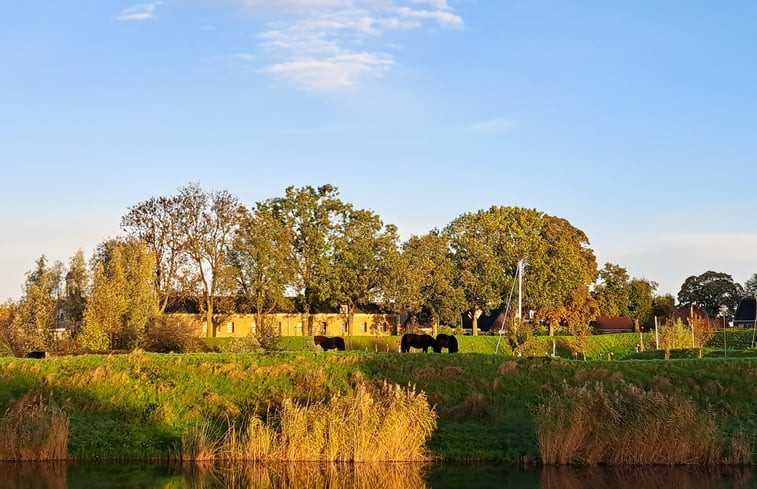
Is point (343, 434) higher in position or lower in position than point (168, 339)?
lower

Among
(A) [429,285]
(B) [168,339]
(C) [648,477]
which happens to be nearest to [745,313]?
(A) [429,285]

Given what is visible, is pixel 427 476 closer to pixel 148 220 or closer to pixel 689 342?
pixel 689 342

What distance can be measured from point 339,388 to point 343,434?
21.3 feet

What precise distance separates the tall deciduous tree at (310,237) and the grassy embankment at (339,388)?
129ft

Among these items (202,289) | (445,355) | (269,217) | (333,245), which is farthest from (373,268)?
(445,355)

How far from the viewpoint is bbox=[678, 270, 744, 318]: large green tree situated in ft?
370

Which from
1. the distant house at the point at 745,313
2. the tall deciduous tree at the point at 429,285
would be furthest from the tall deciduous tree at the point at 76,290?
the distant house at the point at 745,313

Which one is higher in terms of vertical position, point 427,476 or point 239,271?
point 239,271

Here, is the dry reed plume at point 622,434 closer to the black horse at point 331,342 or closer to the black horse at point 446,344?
the black horse at point 446,344

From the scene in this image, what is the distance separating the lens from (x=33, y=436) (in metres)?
23.2

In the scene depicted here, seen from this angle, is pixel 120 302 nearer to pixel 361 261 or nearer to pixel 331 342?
pixel 331 342

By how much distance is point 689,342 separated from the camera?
50.8 metres

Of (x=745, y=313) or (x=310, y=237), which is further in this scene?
(x=745, y=313)

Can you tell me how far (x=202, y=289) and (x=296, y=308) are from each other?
8.84 metres
